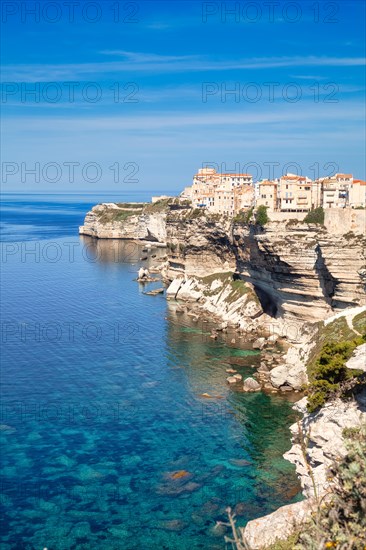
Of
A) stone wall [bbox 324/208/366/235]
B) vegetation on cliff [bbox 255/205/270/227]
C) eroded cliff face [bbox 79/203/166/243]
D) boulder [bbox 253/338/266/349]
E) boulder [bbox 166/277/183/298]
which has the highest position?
eroded cliff face [bbox 79/203/166/243]

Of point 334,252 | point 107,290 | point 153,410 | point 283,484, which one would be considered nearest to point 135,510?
point 283,484

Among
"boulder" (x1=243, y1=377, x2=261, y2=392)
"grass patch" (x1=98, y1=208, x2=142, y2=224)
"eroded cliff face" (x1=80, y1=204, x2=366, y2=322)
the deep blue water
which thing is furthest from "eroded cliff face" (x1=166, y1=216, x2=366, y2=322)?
"grass patch" (x1=98, y1=208, x2=142, y2=224)

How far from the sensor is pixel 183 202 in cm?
11794

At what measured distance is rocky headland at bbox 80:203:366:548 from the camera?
91.1 feet

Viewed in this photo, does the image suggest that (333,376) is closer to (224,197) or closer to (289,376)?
(289,376)

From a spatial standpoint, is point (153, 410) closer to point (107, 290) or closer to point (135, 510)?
point (135, 510)

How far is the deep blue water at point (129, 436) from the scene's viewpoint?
107 feet

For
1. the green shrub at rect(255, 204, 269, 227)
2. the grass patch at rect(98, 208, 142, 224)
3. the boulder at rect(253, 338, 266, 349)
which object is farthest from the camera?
the grass patch at rect(98, 208, 142, 224)

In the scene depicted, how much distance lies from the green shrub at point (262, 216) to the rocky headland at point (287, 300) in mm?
885

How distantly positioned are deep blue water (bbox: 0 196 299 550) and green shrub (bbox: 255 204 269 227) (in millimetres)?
15304

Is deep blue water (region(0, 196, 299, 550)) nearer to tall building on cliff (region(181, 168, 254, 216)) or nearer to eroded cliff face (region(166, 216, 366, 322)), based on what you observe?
eroded cliff face (region(166, 216, 366, 322))

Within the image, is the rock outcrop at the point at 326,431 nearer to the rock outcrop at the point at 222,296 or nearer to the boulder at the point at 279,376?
the boulder at the point at 279,376

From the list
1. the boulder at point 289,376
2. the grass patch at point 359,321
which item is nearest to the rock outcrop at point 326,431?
the grass patch at point 359,321

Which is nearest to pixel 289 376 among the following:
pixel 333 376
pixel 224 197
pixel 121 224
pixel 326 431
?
pixel 333 376
